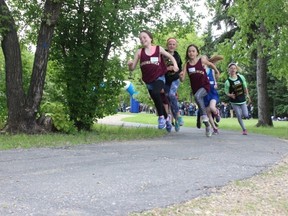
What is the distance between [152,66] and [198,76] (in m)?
1.46

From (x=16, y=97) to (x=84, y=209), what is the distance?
813 cm

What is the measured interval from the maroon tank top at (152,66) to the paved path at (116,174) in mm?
1790

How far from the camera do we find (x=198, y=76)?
11.0 m

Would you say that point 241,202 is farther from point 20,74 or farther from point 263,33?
point 263,33

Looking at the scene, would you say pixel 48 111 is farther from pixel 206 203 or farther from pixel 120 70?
pixel 206 203

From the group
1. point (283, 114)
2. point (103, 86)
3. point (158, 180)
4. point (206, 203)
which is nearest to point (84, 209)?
point (206, 203)

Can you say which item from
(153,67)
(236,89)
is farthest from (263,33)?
(153,67)

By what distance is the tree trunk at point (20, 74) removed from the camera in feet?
37.7

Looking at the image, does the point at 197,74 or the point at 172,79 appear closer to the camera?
the point at 197,74

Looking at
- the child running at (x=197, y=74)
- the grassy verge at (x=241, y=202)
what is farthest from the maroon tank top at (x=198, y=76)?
the grassy verge at (x=241, y=202)

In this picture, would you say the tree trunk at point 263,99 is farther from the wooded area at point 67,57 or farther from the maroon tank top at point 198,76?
the maroon tank top at point 198,76

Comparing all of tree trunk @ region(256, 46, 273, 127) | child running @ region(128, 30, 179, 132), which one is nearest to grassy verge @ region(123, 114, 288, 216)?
child running @ region(128, 30, 179, 132)

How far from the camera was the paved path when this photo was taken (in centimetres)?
419

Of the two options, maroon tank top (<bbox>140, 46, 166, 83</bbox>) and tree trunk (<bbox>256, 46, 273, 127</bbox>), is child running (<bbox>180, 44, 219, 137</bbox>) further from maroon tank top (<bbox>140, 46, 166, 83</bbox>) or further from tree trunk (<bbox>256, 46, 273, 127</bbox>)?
tree trunk (<bbox>256, 46, 273, 127</bbox>)
